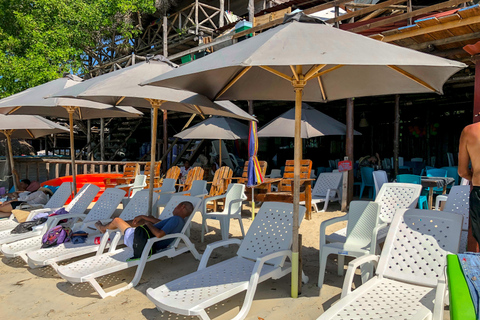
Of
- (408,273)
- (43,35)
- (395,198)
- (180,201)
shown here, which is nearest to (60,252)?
(180,201)

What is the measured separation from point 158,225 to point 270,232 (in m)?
1.39

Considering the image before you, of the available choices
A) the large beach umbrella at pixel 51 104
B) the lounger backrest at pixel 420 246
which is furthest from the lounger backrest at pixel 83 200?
the lounger backrest at pixel 420 246

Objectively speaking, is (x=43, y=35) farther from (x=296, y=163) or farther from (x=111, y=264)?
(x=296, y=163)

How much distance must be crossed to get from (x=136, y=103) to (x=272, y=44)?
13.2 feet

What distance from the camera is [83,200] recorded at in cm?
554

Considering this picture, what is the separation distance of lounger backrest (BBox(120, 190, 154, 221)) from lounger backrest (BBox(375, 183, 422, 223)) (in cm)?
323

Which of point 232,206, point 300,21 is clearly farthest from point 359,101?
point 300,21

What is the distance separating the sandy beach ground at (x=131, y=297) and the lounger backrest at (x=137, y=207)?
103 cm

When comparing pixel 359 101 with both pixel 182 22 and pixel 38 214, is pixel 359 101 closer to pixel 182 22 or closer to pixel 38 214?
pixel 182 22

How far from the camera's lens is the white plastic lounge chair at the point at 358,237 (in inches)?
128

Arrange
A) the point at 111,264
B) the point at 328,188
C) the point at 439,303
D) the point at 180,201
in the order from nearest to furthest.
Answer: the point at 439,303 → the point at 111,264 → the point at 180,201 → the point at 328,188

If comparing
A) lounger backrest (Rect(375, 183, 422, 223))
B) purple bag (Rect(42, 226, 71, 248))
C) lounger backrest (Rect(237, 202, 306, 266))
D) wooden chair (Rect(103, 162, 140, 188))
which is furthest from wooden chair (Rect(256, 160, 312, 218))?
wooden chair (Rect(103, 162, 140, 188))

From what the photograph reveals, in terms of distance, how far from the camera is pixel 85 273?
3.27 m

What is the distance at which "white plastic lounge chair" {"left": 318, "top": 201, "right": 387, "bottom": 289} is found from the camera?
324 centimetres
